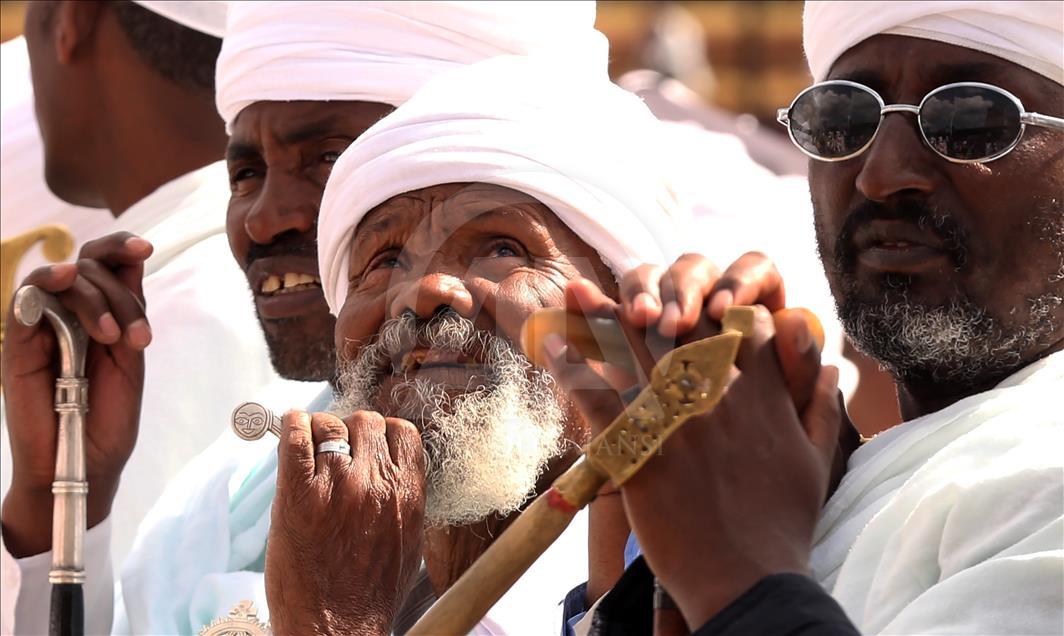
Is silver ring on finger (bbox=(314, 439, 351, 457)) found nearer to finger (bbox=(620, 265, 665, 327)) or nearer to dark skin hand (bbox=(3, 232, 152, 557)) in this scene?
finger (bbox=(620, 265, 665, 327))

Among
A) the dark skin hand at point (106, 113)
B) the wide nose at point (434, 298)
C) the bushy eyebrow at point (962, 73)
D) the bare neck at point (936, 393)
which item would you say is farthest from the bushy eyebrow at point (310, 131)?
the bare neck at point (936, 393)

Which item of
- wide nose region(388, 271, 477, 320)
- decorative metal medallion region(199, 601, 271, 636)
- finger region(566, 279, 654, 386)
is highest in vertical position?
wide nose region(388, 271, 477, 320)

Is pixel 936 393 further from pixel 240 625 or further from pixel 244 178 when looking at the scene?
pixel 244 178

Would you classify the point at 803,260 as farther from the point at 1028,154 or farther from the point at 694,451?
the point at 694,451

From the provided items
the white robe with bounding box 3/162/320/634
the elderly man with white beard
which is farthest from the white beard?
the white robe with bounding box 3/162/320/634

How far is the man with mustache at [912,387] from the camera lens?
2404 millimetres

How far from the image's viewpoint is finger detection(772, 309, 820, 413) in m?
2.43

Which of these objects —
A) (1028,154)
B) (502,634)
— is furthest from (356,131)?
(1028,154)

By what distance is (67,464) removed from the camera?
180 inches

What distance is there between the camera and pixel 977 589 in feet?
8.75

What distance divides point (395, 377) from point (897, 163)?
1.06 m

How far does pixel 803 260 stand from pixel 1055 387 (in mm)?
3143

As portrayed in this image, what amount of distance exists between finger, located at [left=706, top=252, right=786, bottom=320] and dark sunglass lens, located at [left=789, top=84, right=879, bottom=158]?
1144 millimetres

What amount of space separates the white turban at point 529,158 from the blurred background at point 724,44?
780 cm
